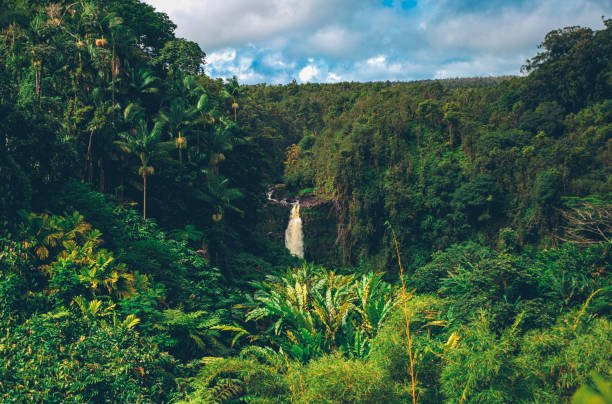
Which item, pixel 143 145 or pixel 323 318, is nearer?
pixel 323 318

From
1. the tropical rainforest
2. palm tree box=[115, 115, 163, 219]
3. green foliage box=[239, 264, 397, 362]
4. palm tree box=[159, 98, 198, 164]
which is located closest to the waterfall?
the tropical rainforest

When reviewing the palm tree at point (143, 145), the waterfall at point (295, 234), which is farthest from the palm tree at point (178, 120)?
the waterfall at point (295, 234)

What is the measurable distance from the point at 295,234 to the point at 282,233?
102 cm

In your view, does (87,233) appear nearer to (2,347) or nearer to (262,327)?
(2,347)

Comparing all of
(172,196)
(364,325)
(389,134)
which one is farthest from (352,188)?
(364,325)

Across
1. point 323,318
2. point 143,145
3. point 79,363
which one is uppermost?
point 143,145

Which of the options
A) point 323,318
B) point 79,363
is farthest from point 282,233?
point 79,363

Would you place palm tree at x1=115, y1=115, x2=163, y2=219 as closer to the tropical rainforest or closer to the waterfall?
the tropical rainforest

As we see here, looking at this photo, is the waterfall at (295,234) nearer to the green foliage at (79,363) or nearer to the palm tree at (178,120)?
the palm tree at (178,120)

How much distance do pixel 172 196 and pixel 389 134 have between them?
18348 millimetres

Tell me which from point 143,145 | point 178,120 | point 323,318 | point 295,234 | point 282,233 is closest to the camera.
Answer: point 323,318

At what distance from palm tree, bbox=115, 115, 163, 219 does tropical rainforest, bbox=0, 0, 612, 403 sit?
8cm

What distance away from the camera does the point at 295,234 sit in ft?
92.9

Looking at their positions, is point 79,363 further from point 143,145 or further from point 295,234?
point 295,234
